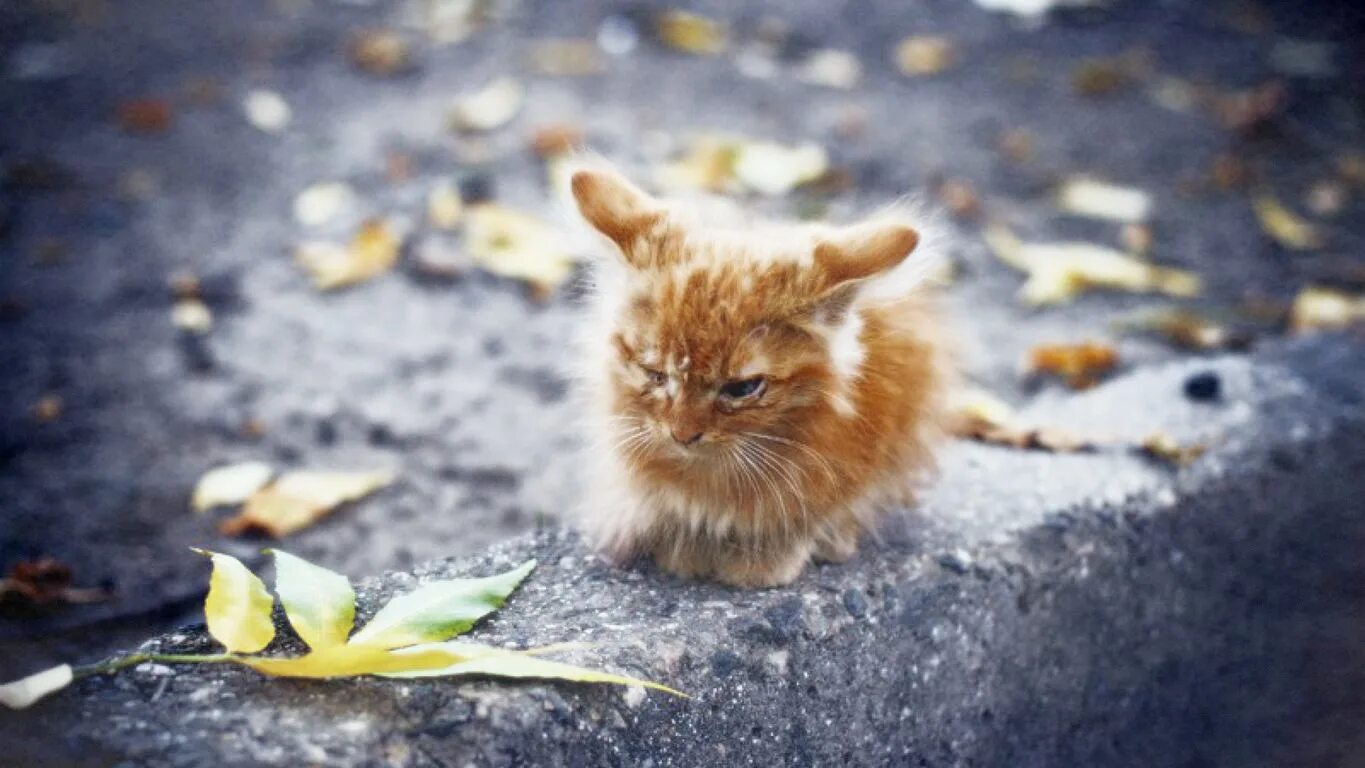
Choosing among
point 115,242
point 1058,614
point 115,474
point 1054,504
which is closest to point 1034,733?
point 1058,614

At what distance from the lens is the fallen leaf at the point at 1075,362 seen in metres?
3.04

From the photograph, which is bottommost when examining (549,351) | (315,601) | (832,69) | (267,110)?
(549,351)

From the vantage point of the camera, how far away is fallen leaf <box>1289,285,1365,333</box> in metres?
3.34

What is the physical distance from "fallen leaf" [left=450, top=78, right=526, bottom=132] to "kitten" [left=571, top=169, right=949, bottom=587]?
260 centimetres

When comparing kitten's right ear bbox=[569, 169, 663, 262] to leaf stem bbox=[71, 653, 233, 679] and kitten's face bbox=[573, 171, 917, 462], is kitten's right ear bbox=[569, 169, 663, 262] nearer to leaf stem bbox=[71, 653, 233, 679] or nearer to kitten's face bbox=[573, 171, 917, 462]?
kitten's face bbox=[573, 171, 917, 462]

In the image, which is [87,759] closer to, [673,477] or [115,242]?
[673,477]

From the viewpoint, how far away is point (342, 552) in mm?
2564

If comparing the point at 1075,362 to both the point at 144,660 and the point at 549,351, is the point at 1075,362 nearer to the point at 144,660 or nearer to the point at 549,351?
the point at 549,351

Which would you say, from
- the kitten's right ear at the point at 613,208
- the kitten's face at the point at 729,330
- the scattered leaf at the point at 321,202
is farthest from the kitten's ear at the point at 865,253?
the scattered leaf at the point at 321,202

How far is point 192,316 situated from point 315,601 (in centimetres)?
208

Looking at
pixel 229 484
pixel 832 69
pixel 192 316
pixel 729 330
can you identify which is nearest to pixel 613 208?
pixel 729 330

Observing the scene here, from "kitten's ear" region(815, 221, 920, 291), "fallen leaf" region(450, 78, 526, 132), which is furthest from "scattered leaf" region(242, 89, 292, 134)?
"kitten's ear" region(815, 221, 920, 291)

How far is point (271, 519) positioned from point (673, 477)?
124 centimetres

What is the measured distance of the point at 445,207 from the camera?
3.81 m
